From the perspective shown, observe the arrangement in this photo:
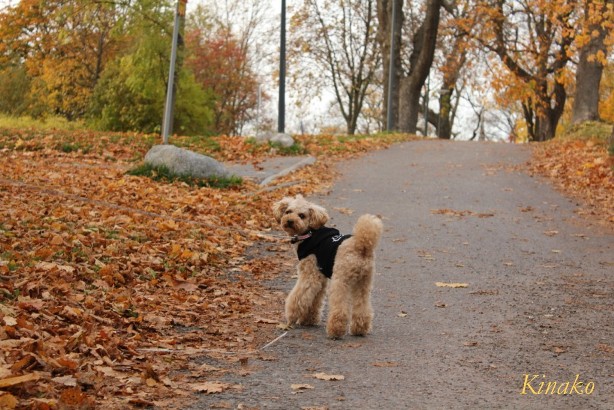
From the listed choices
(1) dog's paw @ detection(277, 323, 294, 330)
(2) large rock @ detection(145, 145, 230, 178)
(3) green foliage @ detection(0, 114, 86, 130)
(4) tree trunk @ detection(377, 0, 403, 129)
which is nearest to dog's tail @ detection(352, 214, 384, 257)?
(1) dog's paw @ detection(277, 323, 294, 330)

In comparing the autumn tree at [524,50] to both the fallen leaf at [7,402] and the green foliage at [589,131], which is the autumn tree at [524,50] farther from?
the fallen leaf at [7,402]

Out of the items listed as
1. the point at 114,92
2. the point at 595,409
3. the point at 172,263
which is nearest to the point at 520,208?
the point at 172,263

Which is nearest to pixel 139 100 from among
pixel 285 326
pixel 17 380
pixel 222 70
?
pixel 222 70

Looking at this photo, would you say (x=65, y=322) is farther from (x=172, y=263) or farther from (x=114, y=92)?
(x=114, y=92)

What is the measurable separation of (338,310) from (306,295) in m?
0.45

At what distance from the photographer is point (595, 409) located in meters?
4.77

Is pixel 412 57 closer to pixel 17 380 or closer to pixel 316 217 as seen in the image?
pixel 316 217

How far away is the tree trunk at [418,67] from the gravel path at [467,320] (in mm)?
16787

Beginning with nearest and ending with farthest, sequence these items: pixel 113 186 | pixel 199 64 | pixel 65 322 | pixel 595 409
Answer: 1. pixel 595 409
2. pixel 65 322
3. pixel 113 186
4. pixel 199 64

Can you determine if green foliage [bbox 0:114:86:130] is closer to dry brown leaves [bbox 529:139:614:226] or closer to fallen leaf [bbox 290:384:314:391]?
dry brown leaves [bbox 529:139:614:226]

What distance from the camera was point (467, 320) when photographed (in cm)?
726

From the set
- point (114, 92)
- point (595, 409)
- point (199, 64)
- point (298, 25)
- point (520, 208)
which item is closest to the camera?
point (595, 409)

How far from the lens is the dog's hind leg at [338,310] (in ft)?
21.0

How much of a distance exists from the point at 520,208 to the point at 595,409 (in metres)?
10.5
